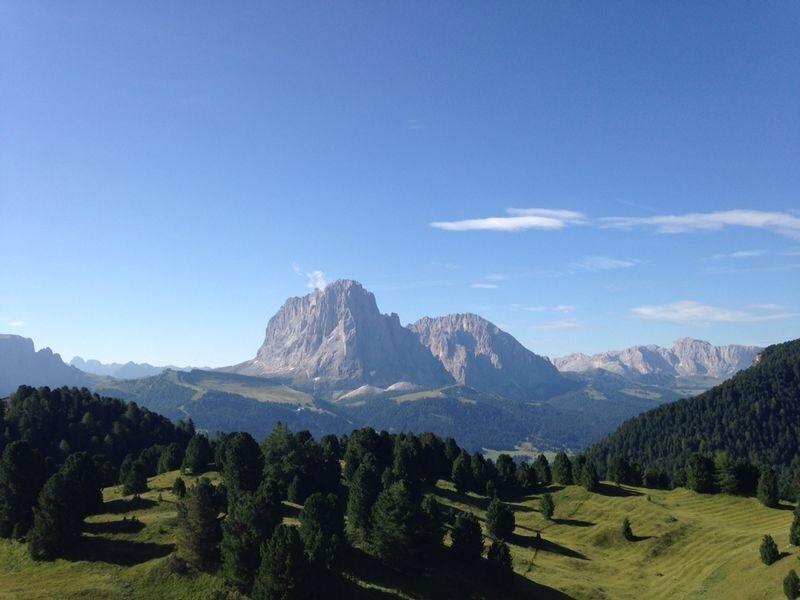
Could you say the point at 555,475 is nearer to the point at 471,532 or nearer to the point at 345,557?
the point at 471,532

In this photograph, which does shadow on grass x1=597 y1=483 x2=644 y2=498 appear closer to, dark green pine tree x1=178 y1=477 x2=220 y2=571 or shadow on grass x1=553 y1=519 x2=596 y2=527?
shadow on grass x1=553 y1=519 x2=596 y2=527

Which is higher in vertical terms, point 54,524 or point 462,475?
point 462,475

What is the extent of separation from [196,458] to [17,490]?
38473 mm

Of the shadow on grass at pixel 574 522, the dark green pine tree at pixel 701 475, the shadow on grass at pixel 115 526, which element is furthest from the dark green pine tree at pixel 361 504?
the dark green pine tree at pixel 701 475

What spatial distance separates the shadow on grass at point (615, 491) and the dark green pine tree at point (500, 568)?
5754cm

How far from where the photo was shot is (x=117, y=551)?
72250 mm

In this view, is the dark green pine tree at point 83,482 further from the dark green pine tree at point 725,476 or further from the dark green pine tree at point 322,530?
the dark green pine tree at point 725,476

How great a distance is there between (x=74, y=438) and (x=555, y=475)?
122 m

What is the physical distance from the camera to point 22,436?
138 metres

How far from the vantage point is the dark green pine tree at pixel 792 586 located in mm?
62312

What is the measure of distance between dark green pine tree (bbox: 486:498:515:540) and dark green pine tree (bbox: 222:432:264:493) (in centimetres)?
4010

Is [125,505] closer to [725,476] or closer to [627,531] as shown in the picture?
[627,531]

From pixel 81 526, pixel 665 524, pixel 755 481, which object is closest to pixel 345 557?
pixel 81 526

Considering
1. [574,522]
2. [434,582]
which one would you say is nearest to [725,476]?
[574,522]
